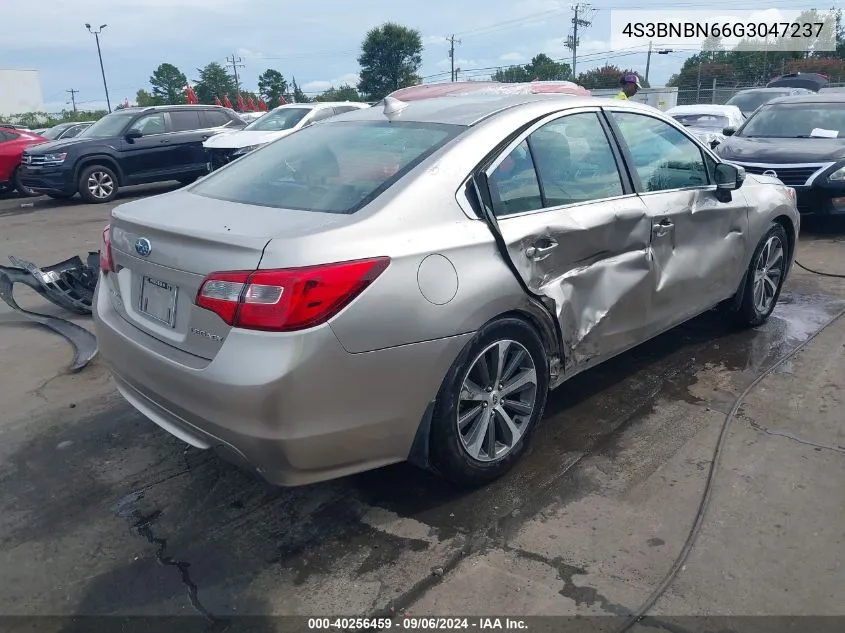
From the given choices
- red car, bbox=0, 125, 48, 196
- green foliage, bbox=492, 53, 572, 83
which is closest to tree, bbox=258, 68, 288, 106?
green foliage, bbox=492, 53, 572, 83

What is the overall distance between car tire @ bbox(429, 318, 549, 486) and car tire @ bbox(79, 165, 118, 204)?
12463mm

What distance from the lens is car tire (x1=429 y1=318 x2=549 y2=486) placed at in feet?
9.36

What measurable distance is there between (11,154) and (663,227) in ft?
49.1

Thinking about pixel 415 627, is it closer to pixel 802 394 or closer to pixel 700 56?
pixel 802 394

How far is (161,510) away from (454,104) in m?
2.39

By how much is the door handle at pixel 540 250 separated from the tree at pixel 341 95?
6481 centimetres

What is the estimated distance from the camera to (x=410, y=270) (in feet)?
8.64

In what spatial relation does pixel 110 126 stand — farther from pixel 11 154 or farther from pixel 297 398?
pixel 297 398

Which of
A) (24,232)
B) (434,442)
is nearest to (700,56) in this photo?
(24,232)

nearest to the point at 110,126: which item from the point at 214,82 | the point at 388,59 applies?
the point at 388,59

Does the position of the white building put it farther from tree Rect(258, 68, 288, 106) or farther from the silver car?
the silver car

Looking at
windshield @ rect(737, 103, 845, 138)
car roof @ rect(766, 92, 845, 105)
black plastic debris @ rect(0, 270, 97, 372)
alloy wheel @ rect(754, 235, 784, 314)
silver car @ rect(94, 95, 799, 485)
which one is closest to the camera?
silver car @ rect(94, 95, 799, 485)

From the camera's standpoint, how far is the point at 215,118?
15234mm

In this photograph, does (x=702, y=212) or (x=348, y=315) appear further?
(x=702, y=212)
